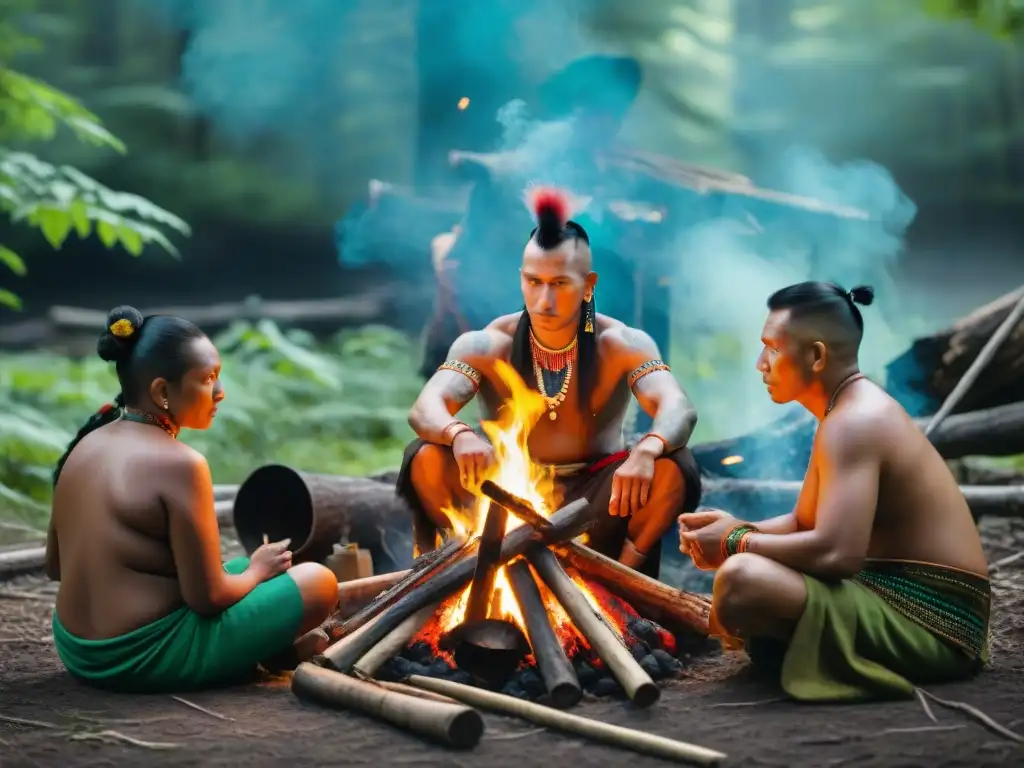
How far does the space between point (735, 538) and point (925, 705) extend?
2.76ft

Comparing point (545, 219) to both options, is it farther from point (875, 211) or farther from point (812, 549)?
point (875, 211)

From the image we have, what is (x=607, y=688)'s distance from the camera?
13.1ft

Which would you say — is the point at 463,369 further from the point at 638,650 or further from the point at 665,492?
the point at 638,650

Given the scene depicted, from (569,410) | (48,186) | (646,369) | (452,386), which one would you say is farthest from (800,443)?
(48,186)

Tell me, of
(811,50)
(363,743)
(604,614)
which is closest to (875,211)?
(811,50)

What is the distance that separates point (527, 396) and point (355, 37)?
6.93 metres

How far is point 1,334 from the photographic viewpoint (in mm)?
10383

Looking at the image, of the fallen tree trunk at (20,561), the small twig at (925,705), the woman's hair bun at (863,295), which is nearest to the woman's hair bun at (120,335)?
the fallen tree trunk at (20,561)

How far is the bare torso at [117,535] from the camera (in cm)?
393

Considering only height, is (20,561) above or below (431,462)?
below

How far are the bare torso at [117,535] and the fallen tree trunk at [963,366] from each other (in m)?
5.35

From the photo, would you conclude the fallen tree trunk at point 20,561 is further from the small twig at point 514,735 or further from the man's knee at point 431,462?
the small twig at point 514,735

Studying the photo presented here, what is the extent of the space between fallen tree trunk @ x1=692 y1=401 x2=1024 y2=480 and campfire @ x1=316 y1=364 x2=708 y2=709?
104 inches

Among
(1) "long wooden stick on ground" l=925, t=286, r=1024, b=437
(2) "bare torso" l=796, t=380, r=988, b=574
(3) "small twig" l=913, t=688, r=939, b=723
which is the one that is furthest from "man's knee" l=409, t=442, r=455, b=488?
(1) "long wooden stick on ground" l=925, t=286, r=1024, b=437
